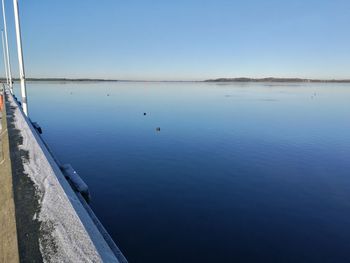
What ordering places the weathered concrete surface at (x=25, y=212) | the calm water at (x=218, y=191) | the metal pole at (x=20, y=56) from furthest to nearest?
the metal pole at (x=20, y=56) → the calm water at (x=218, y=191) → the weathered concrete surface at (x=25, y=212)

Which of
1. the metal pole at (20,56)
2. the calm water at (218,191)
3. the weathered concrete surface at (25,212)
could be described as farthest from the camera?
the metal pole at (20,56)

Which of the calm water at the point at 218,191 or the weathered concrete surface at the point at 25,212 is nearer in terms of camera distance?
the weathered concrete surface at the point at 25,212

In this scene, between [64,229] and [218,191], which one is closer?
[64,229]

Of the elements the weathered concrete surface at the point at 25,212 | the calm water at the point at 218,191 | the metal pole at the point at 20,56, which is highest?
the metal pole at the point at 20,56

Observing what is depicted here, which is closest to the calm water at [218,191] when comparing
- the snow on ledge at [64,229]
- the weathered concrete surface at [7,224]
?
the snow on ledge at [64,229]

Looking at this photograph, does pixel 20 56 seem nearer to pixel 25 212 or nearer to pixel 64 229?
pixel 25 212

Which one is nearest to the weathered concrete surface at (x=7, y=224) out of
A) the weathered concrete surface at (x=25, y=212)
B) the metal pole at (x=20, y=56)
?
the weathered concrete surface at (x=25, y=212)

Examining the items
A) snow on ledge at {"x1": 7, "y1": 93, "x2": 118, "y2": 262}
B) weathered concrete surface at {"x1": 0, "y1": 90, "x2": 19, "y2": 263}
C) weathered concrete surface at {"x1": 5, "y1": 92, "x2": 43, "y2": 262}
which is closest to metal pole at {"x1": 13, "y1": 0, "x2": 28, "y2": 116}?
weathered concrete surface at {"x1": 5, "y1": 92, "x2": 43, "y2": 262}

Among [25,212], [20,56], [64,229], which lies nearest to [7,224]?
[25,212]

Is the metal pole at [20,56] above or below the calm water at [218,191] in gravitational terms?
above

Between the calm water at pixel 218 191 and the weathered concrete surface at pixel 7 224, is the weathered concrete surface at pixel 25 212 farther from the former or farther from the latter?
the calm water at pixel 218 191

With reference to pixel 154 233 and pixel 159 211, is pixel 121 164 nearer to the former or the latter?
pixel 159 211

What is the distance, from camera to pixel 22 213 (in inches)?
172

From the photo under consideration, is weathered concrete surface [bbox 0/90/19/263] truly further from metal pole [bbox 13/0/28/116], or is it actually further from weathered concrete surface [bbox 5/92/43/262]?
metal pole [bbox 13/0/28/116]
